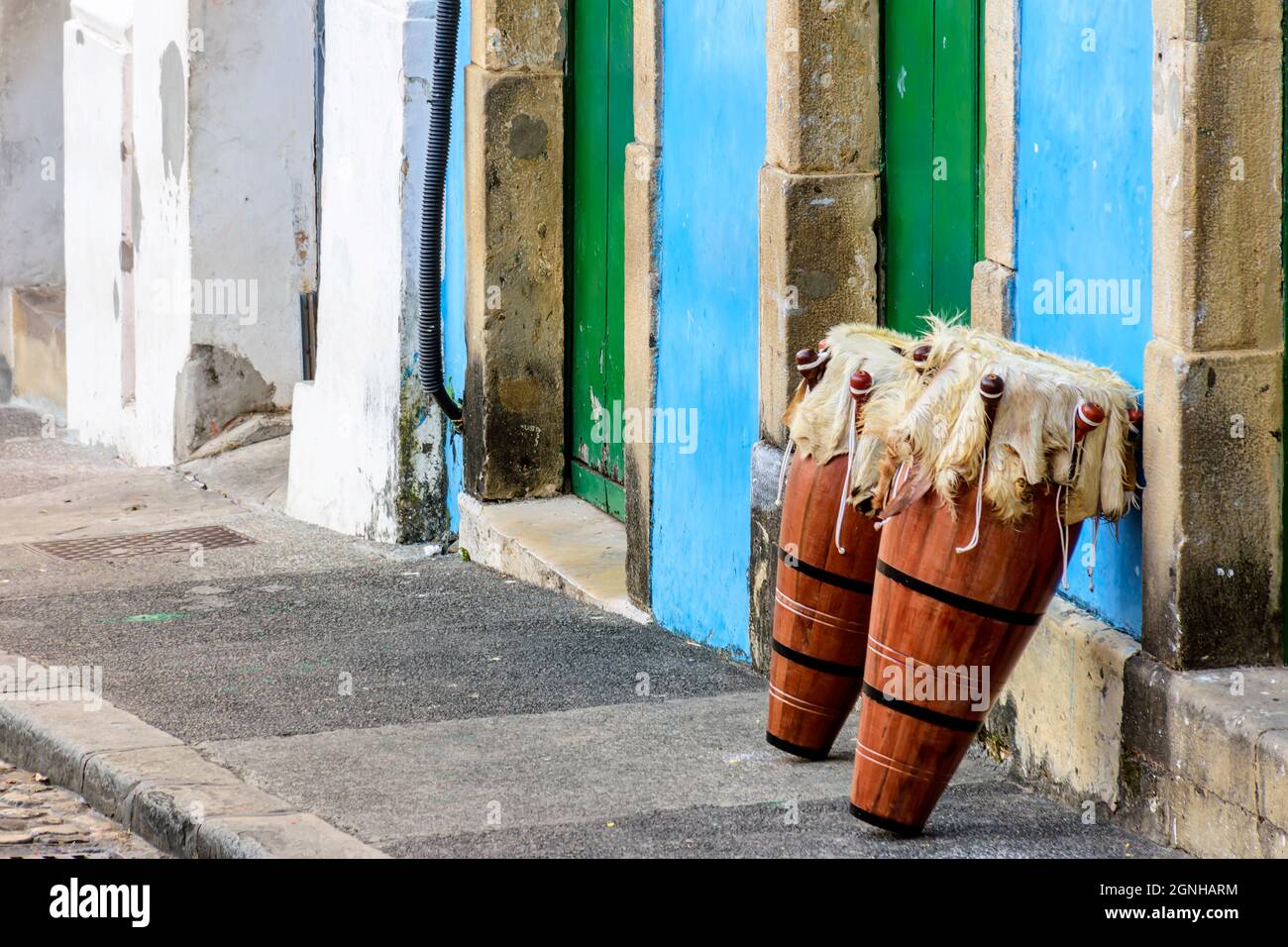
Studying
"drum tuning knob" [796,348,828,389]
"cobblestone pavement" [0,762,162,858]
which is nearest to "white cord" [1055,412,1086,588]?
"drum tuning knob" [796,348,828,389]

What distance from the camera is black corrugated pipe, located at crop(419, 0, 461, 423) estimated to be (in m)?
8.20

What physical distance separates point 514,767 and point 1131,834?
5.24 feet

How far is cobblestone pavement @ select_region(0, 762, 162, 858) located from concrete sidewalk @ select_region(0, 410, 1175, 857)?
0.05 meters

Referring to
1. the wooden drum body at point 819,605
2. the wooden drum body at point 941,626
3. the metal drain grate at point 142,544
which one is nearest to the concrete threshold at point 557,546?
the metal drain grate at point 142,544

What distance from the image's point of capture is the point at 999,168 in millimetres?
5445

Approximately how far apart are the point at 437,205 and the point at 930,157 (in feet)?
9.34

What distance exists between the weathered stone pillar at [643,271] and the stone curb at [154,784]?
205 cm

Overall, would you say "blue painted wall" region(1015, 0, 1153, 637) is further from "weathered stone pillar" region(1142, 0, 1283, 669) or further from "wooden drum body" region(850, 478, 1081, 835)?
"wooden drum body" region(850, 478, 1081, 835)

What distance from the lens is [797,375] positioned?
6.30 metres

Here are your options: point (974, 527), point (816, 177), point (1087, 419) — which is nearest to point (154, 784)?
point (974, 527)

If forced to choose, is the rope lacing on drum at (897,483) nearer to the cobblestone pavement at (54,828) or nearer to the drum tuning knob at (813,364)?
the drum tuning knob at (813,364)

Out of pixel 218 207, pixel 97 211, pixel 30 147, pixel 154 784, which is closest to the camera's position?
pixel 154 784

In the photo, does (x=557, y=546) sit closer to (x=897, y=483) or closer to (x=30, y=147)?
(x=897, y=483)

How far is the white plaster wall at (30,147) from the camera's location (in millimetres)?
13000
